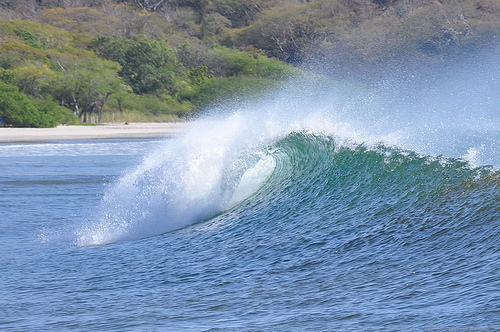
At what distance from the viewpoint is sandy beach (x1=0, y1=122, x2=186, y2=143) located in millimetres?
50362

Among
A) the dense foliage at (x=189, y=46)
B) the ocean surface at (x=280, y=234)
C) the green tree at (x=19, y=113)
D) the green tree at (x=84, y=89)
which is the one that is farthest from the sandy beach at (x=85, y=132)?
the ocean surface at (x=280, y=234)

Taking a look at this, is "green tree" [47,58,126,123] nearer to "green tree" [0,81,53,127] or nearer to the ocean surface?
"green tree" [0,81,53,127]

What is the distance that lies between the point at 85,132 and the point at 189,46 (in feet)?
140

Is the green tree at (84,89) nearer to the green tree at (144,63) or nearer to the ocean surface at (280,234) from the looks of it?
the green tree at (144,63)

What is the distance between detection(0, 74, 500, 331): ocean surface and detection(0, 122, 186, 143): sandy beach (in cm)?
3422

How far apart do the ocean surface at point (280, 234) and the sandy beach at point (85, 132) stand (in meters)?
34.2

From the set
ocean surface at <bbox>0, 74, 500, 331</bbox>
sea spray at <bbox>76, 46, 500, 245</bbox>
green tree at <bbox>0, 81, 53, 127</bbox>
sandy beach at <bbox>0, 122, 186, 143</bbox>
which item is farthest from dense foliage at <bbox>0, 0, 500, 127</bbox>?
ocean surface at <bbox>0, 74, 500, 331</bbox>

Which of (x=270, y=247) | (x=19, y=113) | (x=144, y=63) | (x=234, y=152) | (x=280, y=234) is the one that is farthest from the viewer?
(x=144, y=63)

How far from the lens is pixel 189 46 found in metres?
95.8

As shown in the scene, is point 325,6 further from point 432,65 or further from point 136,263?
point 136,263

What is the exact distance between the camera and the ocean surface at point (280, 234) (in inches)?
291

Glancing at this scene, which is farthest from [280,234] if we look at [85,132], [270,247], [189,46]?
[189,46]

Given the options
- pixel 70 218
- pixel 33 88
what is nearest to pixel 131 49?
pixel 33 88

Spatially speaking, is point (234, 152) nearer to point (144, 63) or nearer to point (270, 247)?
point (270, 247)
